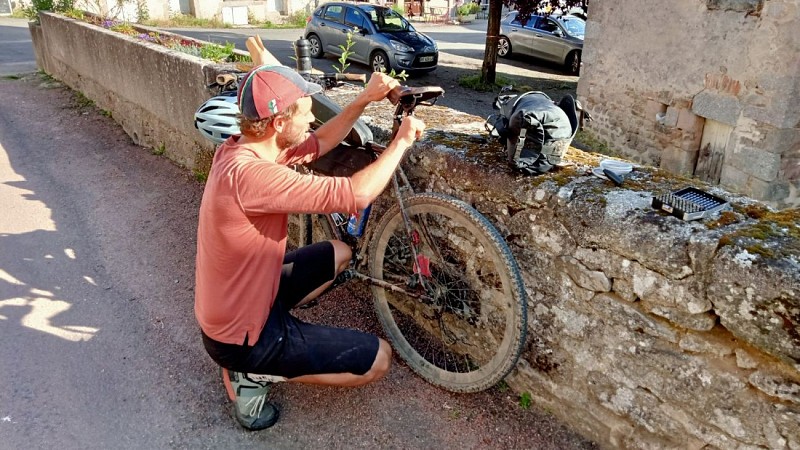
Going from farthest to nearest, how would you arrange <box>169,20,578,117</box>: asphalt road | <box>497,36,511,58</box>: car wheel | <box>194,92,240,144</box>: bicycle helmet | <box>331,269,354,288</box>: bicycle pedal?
1. <box>497,36,511,58</box>: car wheel
2. <box>169,20,578,117</box>: asphalt road
3. <box>194,92,240,144</box>: bicycle helmet
4. <box>331,269,354,288</box>: bicycle pedal

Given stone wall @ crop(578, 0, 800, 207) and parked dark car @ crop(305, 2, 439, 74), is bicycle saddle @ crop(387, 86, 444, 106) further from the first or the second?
parked dark car @ crop(305, 2, 439, 74)

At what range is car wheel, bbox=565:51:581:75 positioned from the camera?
1703cm

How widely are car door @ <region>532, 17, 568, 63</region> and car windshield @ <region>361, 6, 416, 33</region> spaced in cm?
429

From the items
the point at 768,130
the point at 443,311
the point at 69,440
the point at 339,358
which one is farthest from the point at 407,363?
the point at 768,130

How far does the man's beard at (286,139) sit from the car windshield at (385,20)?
1338 cm

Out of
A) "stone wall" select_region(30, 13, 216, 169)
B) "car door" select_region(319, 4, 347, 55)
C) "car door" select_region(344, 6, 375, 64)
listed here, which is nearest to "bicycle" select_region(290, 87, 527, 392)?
"stone wall" select_region(30, 13, 216, 169)

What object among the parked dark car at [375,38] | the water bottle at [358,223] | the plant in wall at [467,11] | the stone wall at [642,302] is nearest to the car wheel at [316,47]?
the parked dark car at [375,38]

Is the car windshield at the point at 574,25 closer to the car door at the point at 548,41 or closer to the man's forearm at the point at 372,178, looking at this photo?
the car door at the point at 548,41

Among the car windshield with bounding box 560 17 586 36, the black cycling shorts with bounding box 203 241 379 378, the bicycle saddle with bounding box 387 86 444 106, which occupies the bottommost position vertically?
the black cycling shorts with bounding box 203 241 379 378

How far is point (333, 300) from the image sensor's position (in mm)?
3957

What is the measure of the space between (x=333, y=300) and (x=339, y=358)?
3.97 ft

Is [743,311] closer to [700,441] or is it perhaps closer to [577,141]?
[700,441]

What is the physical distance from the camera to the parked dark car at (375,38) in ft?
48.7

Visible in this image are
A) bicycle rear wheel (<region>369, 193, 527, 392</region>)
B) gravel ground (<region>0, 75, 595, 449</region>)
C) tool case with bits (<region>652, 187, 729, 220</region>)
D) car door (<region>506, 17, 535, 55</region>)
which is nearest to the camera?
tool case with bits (<region>652, 187, 729, 220</region>)
